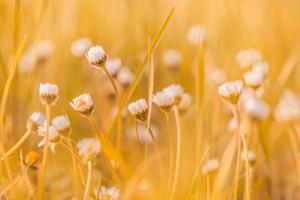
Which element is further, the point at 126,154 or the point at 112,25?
the point at 112,25

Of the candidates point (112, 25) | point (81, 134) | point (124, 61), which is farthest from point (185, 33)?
point (81, 134)

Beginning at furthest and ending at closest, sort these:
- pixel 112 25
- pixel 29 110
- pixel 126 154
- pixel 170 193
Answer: pixel 112 25 < pixel 29 110 < pixel 126 154 < pixel 170 193

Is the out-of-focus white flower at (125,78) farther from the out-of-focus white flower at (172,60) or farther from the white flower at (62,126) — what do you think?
the white flower at (62,126)

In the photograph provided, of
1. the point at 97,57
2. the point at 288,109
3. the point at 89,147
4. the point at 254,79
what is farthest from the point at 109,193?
the point at 288,109

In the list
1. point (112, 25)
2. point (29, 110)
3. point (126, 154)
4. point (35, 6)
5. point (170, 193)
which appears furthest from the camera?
point (112, 25)

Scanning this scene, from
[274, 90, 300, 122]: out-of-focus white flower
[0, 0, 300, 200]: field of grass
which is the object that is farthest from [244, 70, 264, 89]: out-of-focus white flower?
[274, 90, 300, 122]: out-of-focus white flower

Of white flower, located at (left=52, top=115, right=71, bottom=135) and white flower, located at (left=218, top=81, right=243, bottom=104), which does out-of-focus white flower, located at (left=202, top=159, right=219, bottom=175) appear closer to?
white flower, located at (left=218, top=81, right=243, bottom=104)

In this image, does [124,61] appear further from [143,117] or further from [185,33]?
[143,117]
